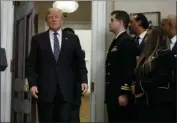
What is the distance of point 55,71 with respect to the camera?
179cm

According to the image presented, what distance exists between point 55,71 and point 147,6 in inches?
31.5

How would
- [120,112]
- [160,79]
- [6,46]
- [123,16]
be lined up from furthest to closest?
[6,46] → [123,16] → [120,112] → [160,79]

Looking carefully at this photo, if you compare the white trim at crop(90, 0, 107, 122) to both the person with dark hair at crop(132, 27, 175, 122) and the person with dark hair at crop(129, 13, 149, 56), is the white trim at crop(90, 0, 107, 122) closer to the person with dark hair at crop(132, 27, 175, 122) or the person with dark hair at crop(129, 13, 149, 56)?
the person with dark hair at crop(129, 13, 149, 56)

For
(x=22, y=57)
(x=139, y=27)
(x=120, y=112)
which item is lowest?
(x=120, y=112)

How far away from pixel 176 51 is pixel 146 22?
348mm

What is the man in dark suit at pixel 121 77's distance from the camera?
1809 mm

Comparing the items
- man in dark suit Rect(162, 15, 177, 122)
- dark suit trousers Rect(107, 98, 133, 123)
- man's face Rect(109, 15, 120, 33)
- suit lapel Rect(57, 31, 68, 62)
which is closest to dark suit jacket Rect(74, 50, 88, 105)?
suit lapel Rect(57, 31, 68, 62)

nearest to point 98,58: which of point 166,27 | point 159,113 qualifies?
point 166,27

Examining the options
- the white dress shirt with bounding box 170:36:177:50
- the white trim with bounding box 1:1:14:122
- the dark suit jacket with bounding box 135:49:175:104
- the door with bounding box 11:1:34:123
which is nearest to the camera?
the dark suit jacket with bounding box 135:49:175:104

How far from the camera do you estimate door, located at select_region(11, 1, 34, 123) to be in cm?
241

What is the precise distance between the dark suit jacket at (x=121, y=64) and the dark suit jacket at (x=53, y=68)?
204mm

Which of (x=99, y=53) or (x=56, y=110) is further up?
(x=99, y=53)

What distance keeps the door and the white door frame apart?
0.69 m

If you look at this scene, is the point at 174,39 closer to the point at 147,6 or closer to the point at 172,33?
the point at 172,33
